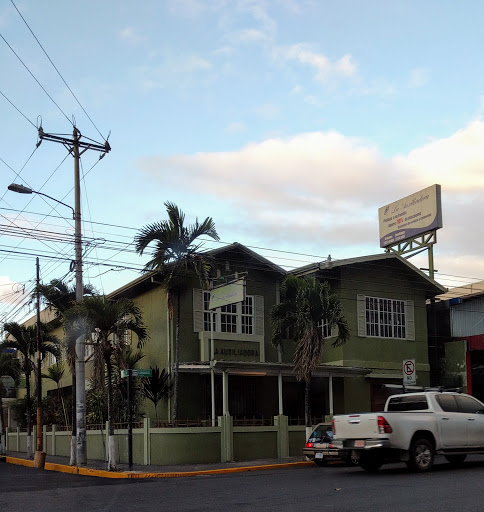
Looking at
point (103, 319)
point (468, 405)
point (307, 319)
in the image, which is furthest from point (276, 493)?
point (307, 319)

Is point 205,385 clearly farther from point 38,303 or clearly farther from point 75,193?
point 75,193

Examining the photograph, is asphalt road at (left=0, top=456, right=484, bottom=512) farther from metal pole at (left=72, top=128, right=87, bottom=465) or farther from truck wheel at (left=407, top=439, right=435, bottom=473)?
metal pole at (left=72, top=128, right=87, bottom=465)

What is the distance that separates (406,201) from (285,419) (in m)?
17.7

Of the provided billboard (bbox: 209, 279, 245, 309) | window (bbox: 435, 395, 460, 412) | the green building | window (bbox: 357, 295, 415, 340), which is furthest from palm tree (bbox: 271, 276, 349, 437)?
window (bbox: 435, 395, 460, 412)

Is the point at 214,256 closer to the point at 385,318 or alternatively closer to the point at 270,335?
the point at 270,335

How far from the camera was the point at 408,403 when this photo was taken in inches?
675

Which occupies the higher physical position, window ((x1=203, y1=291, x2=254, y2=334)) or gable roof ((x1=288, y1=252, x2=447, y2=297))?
gable roof ((x1=288, y1=252, x2=447, y2=297))

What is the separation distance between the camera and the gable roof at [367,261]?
2795 cm

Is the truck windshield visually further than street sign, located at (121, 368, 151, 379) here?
No

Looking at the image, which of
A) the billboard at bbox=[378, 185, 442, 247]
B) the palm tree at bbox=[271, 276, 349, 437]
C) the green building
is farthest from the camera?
the billboard at bbox=[378, 185, 442, 247]

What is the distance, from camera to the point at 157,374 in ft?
87.2

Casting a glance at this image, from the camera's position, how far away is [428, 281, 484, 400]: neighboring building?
1217 inches

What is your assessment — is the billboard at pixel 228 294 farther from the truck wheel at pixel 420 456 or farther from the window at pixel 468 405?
the truck wheel at pixel 420 456

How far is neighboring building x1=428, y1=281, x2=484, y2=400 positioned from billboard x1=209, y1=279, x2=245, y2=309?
11445 mm
